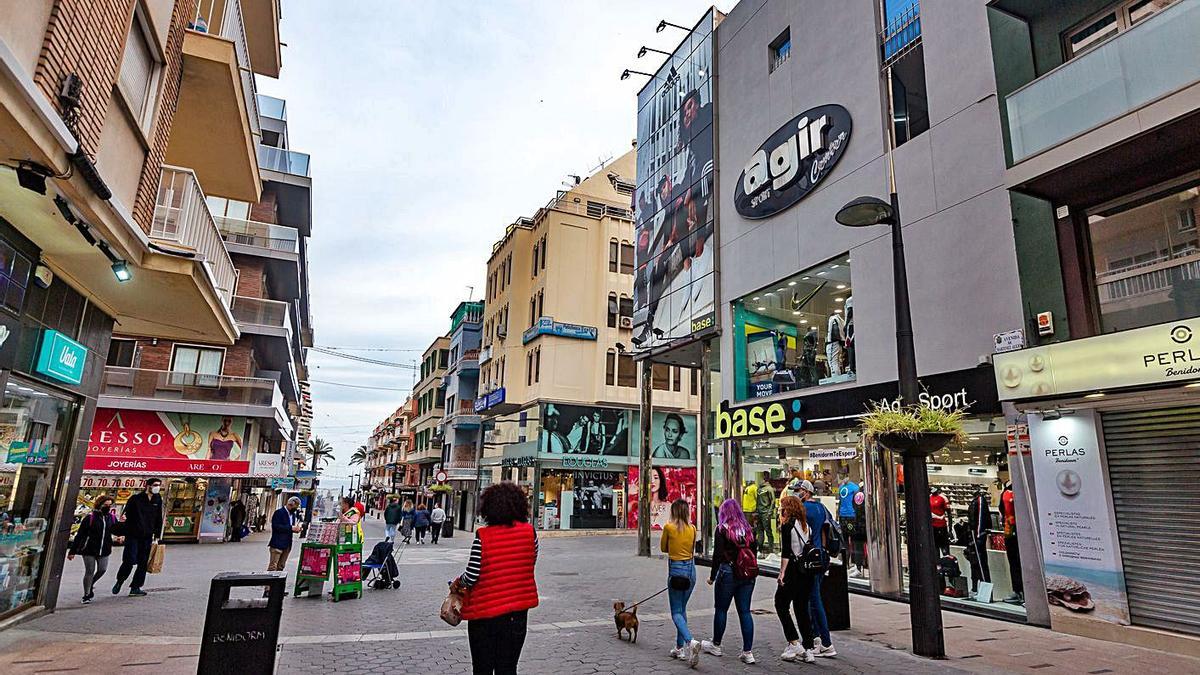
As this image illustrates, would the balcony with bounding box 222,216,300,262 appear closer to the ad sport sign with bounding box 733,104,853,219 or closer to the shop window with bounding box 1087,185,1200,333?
the ad sport sign with bounding box 733,104,853,219

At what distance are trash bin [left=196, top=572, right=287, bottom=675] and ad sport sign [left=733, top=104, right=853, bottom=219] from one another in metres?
13.7

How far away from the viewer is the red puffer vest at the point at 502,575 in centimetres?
442

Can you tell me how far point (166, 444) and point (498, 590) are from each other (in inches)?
993

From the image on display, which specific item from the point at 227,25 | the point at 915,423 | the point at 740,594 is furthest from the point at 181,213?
the point at 915,423

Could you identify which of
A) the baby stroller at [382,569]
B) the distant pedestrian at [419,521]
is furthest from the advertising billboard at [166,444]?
the baby stroller at [382,569]

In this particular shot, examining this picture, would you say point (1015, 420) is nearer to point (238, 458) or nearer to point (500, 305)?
point (238, 458)

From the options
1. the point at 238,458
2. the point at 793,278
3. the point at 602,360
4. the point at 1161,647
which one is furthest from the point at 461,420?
the point at 1161,647

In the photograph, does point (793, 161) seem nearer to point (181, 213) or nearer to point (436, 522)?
point (181, 213)

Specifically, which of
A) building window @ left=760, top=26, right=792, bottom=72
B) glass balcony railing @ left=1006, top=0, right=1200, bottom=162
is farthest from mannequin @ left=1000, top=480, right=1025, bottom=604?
building window @ left=760, top=26, right=792, bottom=72

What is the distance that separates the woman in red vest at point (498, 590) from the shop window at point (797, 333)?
10913mm

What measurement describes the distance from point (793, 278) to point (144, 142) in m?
Answer: 12.8

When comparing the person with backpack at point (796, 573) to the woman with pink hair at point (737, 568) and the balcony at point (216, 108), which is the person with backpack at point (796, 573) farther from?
the balcony at point (216, 108)

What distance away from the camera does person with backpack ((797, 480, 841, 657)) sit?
23.8 feet

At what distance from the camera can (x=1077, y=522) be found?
8.82 m
